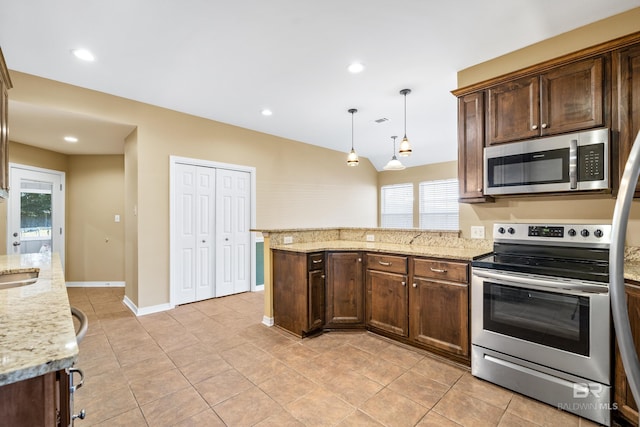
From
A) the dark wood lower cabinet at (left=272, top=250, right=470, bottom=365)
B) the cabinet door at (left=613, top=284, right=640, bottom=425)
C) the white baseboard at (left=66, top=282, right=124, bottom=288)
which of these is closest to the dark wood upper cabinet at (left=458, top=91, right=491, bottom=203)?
the dark wood lower cabinet at (left=272, top=250, right=470, bottom=365)

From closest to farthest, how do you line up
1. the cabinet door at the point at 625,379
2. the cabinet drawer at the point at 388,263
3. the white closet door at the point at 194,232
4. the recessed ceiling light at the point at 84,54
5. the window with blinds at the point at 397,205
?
the cabinet door at the point at 625,379 → the recessed ceiling light at the point at 84,54 → the cabinet drawer at the point at 388,263 → the white closet door at the point at 194,232 → the window with blinds at the point at 397,205

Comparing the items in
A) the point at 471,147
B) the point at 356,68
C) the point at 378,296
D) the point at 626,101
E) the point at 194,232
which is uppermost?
the point at 356,68

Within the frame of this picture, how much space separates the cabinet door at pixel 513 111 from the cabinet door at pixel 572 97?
52 millimetres

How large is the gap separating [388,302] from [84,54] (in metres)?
3.60

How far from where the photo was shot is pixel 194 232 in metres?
4.29

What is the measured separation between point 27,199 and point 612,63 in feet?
23.8

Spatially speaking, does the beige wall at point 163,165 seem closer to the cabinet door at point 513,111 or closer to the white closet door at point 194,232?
the white closet door at point 194,232

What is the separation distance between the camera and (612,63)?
214cm

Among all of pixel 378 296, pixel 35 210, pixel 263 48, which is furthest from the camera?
pixel 35 210

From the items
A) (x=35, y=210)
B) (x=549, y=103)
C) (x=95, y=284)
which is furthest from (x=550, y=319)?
(x=35, y=210)

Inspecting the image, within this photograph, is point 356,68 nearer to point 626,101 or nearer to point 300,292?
point 626,101

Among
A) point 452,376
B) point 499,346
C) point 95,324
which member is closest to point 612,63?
point 499,346

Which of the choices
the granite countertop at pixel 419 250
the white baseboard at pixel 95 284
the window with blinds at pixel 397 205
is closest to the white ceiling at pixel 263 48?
the granite countertop at pixel 419 250

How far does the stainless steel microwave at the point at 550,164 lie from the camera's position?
7.02ft
